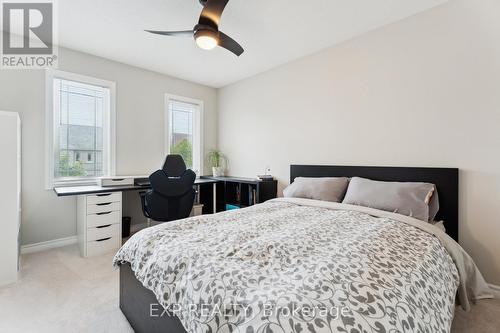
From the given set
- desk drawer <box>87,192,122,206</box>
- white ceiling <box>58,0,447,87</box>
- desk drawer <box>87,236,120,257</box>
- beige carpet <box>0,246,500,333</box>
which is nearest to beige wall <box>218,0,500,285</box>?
white ceiling <box>58,0,447,87</box>

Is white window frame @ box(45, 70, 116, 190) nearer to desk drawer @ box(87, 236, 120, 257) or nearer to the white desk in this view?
the white desk

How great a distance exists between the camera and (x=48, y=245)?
2.98 metres

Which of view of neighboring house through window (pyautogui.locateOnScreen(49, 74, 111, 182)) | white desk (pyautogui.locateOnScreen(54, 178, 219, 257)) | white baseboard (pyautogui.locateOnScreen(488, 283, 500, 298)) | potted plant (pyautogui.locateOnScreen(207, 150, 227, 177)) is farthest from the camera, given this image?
potted plant (pyautogui.locateOnScreen(207, 150, 227, 177))

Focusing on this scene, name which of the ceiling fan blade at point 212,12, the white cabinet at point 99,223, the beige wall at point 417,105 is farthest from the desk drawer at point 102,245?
the ceiling fan blade at point 212,12

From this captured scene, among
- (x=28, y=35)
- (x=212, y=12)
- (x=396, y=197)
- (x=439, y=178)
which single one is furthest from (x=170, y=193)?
(x=439, y=178)

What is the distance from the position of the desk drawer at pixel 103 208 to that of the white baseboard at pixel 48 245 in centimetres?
73

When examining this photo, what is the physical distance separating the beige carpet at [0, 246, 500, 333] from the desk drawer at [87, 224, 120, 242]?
0.36 meters

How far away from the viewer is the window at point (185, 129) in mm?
4129

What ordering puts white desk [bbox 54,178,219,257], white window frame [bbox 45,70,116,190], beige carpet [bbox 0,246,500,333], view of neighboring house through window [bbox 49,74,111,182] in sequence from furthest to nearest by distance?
view of neighboring house through window [bbox 49,74,111,182], white window frame [bbox 45,70,116,190], white desk [bbox 54,178,219,257], beige carpet [bbox 0,246,500,333]

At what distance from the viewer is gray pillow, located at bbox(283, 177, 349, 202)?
8.41 feet

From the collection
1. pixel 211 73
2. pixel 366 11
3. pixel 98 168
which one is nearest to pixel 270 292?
pixel 366 11

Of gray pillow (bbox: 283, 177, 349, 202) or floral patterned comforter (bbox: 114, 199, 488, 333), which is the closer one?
floral patterned comforter (bbox: 114, 199, 488, 333)

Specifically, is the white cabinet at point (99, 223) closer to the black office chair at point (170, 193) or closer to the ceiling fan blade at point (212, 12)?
the black office chair at point (170, 193)

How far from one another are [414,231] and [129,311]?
2.03 meters
